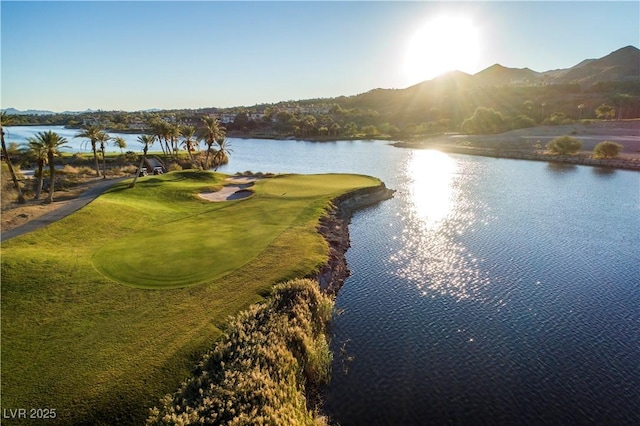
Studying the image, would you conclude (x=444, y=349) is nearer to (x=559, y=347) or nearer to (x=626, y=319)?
(x=559, y=347)

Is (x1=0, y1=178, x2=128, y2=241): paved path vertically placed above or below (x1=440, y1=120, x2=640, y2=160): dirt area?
below

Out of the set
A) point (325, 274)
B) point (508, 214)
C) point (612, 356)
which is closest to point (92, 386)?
point (325, 274)

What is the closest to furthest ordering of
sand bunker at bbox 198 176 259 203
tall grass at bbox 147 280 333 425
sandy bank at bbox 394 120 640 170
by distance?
tall grass at bbox 147 280 333 425 → sand bunker at bbox 198 176 259 203 → sandy bank at bbox 394 120 640 170

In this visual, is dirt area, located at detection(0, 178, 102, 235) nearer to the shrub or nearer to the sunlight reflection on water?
the sunlight reflection on water

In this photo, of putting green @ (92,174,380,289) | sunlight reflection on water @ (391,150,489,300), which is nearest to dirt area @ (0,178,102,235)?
putting green @ (92,174,380,289)

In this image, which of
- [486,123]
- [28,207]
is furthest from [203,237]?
[486,123]

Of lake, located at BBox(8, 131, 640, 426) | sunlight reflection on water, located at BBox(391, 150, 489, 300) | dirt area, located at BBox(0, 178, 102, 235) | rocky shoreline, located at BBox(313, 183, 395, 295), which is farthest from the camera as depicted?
dirt area, located at BBox(0, 178, 102, 235)
